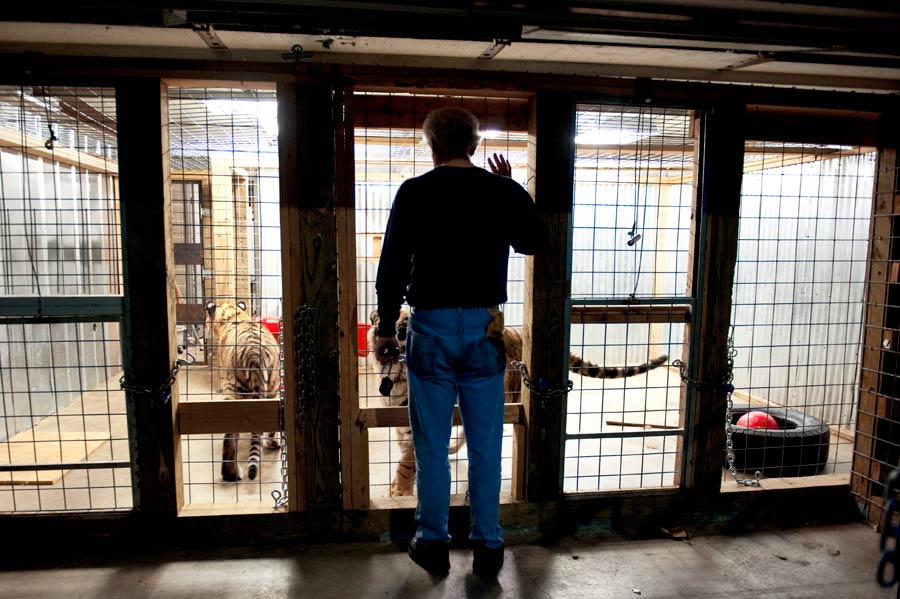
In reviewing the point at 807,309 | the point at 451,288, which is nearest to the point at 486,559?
the point at 451,288

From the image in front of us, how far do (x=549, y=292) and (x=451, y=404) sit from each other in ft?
2.95

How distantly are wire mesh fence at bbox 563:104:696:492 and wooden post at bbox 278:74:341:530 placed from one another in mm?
1322

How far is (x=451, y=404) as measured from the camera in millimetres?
2430

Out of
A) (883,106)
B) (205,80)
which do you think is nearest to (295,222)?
(205,80)

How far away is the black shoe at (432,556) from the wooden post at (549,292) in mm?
661

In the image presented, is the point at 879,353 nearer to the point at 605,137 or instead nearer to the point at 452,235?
the point at 452,235

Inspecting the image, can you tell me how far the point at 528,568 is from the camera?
2.74 m

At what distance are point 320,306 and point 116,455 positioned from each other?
3.46 metres

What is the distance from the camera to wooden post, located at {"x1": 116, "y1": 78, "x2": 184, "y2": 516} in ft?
8.70

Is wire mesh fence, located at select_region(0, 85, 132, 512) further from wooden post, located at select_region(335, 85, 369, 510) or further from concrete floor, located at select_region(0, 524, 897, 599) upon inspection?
wooden post, located at select_region(335, 85, 369, 510)

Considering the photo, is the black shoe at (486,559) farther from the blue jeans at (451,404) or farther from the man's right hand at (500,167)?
the man's right hand at (500,167)

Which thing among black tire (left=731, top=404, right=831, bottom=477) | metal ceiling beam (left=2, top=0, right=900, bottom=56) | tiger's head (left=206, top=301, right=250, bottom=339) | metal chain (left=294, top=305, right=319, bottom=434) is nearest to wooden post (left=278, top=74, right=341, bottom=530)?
metal chain (left=294, top=305, right=319, bottom=434)

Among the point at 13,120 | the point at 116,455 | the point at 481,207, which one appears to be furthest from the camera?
the point at 116,455

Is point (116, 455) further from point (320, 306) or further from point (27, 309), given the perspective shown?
point (320, 306)
